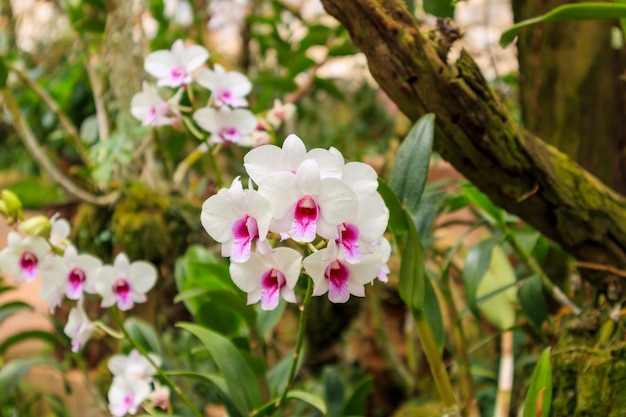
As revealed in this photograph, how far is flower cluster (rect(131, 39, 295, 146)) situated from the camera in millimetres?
864

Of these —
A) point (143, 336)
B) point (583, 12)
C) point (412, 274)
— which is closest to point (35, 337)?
point (143, 336)

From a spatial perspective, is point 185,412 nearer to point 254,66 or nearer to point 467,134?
point 467,134

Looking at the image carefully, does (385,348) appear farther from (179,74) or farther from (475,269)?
(179,74)

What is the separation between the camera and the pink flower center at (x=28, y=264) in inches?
29.9

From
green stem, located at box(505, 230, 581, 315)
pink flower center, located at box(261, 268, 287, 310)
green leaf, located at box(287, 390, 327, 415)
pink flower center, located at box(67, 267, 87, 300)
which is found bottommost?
green stem, located at box(505, 230, 581, 315)

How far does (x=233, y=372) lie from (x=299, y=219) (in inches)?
12.6

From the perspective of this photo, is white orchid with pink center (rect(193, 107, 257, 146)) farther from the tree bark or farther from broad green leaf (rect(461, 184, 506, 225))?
broad green leaf (rect(461, 184, 506, 225))

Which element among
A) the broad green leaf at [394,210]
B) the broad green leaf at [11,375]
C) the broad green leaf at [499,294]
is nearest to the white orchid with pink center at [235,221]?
the broad green leaf at [394,210]

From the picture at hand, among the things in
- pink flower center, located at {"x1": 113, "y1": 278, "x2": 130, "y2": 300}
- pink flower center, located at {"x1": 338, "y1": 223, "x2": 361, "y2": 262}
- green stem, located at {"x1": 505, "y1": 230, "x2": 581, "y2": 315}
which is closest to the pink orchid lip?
pink flower center, located at {"x1": 113, "y1": 278, "x2": 130, "y2": 300}

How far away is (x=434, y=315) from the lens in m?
0.83

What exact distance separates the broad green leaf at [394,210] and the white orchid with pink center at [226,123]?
0.99ft

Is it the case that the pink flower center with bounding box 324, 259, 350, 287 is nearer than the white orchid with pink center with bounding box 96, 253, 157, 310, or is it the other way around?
the pink flower center with bounding box 324, 259, 350, 287

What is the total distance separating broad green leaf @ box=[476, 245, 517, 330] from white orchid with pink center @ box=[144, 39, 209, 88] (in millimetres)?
617

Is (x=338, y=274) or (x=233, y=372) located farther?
(x=233, y=372)
